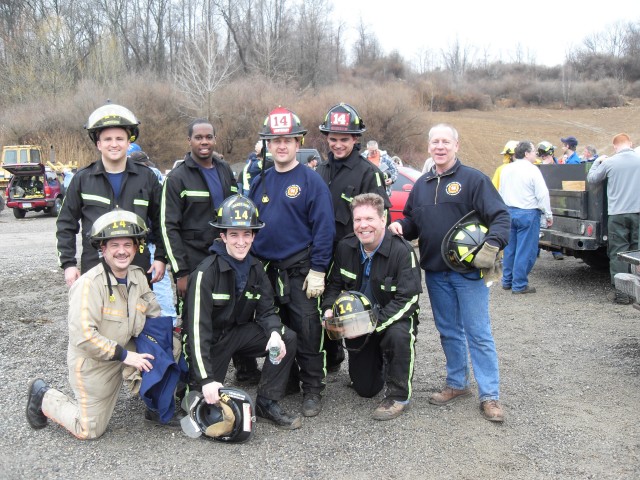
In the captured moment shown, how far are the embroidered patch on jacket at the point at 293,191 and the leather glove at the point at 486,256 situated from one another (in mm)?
1388

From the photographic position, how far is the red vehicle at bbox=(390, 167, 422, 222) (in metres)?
11.6

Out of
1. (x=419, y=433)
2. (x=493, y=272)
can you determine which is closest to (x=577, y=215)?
(x=493, y=272)

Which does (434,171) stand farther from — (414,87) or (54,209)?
(414,87)

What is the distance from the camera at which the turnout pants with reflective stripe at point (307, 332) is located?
4.70 m

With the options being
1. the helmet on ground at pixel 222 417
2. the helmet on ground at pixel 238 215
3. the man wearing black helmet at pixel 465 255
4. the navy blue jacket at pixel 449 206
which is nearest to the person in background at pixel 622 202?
the man wearing black helmet at pixel 465 255

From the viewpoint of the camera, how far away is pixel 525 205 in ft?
27.9

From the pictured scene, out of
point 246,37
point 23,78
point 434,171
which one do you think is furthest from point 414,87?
point 434,171

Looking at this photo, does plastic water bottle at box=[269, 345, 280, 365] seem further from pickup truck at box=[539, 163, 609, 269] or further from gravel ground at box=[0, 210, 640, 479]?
pickup truck at box=[539, 163, 609, 269]

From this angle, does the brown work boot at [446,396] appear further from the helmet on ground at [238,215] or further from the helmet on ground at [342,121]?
the helmet on ground at [342,121]

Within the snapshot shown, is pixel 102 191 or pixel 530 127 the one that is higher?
pixel 530 127

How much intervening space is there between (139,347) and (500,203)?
9.00 feet

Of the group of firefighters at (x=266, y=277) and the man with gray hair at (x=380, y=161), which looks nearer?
the group of firefighters at (x=266, y=277)

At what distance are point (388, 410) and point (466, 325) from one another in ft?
2.77

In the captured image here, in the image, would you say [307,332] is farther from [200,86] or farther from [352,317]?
[200,86]
